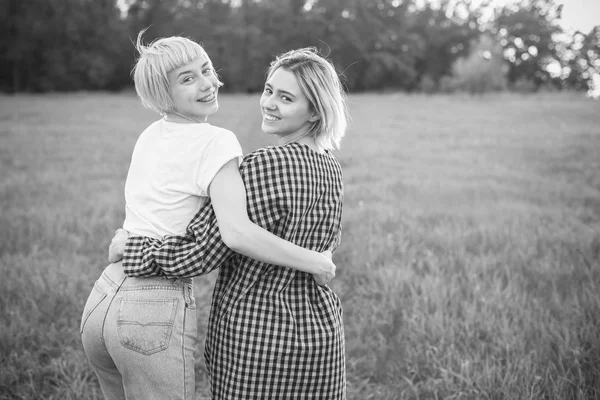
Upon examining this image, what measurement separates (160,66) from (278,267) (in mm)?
919

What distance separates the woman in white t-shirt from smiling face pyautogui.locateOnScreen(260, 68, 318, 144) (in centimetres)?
26

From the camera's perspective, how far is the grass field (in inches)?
121

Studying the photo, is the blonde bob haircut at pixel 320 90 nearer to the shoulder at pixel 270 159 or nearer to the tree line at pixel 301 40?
the shoulder at pixel 270 159

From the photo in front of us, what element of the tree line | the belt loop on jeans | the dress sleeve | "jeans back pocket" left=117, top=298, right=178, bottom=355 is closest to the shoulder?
the dress sleeve

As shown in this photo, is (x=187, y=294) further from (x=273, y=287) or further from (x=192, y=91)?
(x=192, y=91)

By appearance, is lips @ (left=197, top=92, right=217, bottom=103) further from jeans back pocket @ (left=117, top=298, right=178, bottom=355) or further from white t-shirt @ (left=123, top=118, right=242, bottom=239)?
jeans back pocket @ (left=117, top=298, right=178, bottom=355)

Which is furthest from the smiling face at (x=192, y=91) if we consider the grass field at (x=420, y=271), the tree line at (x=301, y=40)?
the tree line at (x=301, y=40)

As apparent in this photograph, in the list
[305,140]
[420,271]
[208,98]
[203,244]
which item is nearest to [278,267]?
[203,244]

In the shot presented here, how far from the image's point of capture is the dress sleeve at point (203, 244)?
184 cm

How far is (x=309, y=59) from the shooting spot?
81.7 inches

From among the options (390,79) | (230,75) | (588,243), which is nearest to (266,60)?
(230,75)

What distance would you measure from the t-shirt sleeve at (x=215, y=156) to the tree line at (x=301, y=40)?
126 ft

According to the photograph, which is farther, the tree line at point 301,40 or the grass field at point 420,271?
the tree line at point 301,40

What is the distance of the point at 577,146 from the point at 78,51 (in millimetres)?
40699
